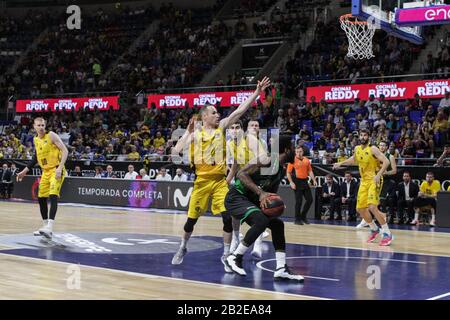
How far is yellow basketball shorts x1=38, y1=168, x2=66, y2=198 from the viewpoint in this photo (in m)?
11.4

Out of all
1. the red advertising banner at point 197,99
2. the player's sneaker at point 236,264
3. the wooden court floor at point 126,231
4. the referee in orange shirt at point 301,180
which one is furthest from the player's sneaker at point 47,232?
the red advertising banner at point 197,99

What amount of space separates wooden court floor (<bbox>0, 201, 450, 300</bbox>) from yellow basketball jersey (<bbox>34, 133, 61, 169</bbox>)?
69.0 inches

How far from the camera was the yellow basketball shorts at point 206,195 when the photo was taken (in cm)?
862

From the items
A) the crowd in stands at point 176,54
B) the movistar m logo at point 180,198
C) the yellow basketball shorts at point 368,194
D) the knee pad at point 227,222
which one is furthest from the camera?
the crowd in stands at point 176,54

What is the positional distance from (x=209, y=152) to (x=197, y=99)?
20872 millimetres

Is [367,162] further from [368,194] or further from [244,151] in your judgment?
[244,151]

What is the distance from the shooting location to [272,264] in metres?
9.09

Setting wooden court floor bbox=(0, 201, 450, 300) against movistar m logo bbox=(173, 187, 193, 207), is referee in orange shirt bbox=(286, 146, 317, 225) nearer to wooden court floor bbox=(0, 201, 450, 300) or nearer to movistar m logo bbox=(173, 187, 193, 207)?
wooden court floor bbox=(0, 201, 450, 300)

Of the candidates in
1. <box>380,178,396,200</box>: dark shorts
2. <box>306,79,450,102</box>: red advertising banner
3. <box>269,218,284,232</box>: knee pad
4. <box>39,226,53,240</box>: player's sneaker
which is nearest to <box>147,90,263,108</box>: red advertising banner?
<box>306,79,450,102</box>: red advertising banner

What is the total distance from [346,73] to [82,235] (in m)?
16.3

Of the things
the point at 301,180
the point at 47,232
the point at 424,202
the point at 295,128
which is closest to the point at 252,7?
the point at 295,128

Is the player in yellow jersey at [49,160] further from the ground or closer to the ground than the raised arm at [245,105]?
closer to the ground

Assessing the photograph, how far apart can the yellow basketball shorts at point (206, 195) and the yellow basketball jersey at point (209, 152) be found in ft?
0.33

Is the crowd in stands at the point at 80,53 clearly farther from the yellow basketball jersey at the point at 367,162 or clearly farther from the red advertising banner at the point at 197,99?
the yellow basketball jersey at the point at 367,162
